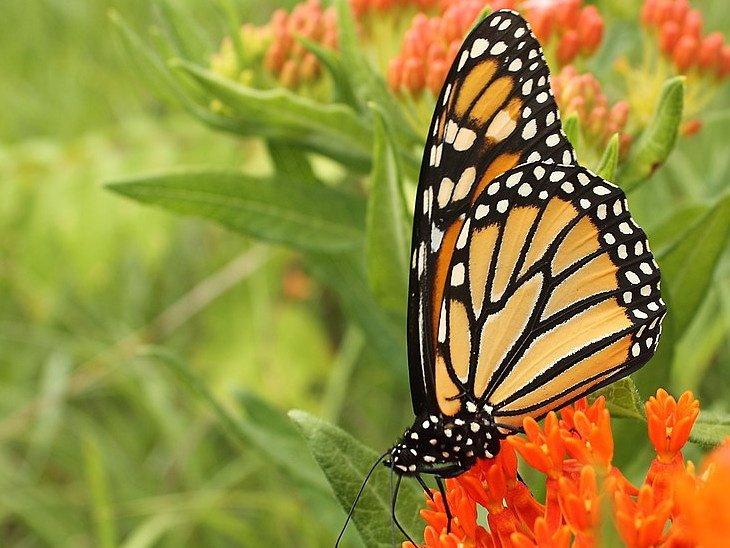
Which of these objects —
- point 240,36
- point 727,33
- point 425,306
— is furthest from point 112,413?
point 727,33

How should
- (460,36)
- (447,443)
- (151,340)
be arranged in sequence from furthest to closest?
(151,340) → (460,36) → (447,443)

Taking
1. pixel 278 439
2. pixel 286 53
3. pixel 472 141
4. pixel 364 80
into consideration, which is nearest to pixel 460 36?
pixel 364 80

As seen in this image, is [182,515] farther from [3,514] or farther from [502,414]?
[502,414]

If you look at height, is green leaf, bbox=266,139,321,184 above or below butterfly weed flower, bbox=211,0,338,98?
below

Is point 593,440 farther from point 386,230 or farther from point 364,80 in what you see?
point 364,80

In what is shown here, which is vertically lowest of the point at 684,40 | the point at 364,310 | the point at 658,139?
the point at 364,310

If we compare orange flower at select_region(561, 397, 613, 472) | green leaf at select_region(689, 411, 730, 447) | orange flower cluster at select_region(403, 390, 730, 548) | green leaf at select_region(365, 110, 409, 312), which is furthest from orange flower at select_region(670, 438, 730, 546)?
green leaf at select_region(365, 110, 409, 312)

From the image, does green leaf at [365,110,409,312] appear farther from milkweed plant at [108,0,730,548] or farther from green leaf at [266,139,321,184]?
green leaf at [266,139,321,184]

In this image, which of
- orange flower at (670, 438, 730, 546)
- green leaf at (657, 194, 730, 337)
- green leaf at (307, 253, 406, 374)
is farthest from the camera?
green leaf at (307, 253, 406, 374)

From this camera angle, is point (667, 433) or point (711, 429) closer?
point (667, 433)
